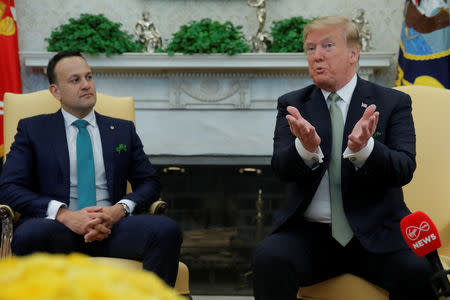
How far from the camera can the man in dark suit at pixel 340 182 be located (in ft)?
5.73

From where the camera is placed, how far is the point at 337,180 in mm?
1910

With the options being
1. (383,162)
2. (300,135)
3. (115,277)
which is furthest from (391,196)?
(115,277)

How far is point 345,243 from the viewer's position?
182 cm

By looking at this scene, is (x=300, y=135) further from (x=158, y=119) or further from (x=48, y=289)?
(x=158, y=119)

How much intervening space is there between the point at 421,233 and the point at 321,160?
2.10 ft

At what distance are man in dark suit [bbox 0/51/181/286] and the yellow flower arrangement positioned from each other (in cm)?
164

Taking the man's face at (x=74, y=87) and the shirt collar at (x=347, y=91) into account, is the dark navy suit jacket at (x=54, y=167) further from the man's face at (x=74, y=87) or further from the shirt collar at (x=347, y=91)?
the shirt collar at (x=347, y=91)

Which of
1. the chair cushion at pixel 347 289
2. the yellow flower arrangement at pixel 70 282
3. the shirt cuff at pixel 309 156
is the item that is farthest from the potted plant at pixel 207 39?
the yellow flower arrangement at pixel 70 282

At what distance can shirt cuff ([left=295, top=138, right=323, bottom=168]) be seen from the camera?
182cm

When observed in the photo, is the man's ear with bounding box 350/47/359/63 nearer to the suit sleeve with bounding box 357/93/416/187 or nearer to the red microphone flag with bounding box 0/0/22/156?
the suit sleeve with bounding box 357/93/416/187

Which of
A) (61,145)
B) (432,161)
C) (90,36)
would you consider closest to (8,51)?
(90,36)

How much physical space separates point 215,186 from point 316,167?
8.38ft

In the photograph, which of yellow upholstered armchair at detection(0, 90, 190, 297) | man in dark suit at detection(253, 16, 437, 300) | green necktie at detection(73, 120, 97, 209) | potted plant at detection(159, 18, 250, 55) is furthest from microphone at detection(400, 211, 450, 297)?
potted plant at detection(159, 18, 250, 55)

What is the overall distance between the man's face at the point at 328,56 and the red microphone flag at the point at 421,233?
2.86 ft
